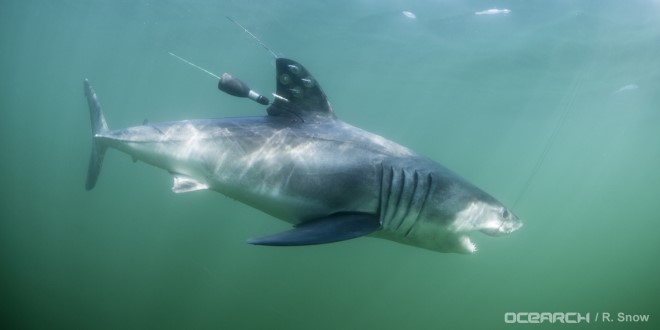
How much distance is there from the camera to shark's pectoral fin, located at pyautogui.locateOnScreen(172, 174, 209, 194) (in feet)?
14.6

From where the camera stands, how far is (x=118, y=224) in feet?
76.9

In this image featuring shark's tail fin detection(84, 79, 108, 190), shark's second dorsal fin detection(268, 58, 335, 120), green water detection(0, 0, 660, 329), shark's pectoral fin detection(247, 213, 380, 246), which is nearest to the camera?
shark's pectoral fin detection(247, 213, 380, 246)

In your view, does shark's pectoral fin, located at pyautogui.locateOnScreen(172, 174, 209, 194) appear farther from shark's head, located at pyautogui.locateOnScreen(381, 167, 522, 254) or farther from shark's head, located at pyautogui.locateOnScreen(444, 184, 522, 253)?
shark's head, located at pyautogui.locateOnScreen(444, 184, 522, 253)

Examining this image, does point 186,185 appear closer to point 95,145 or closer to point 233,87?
point 233,87

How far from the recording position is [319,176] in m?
3.82

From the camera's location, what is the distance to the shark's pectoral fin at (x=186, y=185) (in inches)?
175

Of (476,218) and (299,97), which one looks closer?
(476,218)

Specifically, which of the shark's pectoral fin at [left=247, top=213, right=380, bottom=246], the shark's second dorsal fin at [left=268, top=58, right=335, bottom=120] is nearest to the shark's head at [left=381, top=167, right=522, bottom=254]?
the shark's pectoral fin at [left=247, top=213, right=380, bottom=246]

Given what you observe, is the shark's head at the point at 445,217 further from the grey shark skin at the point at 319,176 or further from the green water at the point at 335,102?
the green water at the point at 335,102

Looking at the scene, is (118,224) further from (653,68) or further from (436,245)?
(653,68)

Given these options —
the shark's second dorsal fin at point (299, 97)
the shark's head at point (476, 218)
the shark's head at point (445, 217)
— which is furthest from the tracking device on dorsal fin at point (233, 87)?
the shark's head at point (476, 218)

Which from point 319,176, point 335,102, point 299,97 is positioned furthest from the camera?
point 335,102

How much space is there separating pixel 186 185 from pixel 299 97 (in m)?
1.66

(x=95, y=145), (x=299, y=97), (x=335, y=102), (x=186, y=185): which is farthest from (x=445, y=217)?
(x=335, y=102)
